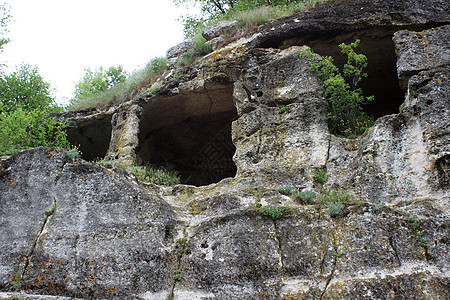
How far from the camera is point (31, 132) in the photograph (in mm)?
10062

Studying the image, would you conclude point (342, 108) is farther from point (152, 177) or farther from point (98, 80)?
point (98, 80)

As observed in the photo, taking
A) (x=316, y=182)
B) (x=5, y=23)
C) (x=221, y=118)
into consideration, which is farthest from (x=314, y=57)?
(x=5, y=23)

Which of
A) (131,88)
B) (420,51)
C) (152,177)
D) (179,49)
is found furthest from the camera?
(179,49)

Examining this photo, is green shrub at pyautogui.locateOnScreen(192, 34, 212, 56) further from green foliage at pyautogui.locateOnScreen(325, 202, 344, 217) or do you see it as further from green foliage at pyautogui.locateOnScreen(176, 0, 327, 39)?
green foliage at pyautogui.locateOnScreen(325, 202, 344, 217)

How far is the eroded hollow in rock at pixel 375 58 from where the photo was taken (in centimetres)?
918

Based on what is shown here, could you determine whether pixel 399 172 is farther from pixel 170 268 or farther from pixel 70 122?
pixel 70 122

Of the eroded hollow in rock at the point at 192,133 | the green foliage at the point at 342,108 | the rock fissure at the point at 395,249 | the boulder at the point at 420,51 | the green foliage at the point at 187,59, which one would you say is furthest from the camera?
the green foliage at the point at 187,59

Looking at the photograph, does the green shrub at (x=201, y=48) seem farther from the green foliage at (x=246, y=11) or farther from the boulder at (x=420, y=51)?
the boulder at (x=420, y=51)

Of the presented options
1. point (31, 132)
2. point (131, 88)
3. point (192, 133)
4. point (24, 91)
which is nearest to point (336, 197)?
point (192, 133)

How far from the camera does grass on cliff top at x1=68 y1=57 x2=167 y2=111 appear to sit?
1066cm

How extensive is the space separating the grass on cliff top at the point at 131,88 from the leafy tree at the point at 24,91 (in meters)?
4.19

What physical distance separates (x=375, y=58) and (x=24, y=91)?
1208cm

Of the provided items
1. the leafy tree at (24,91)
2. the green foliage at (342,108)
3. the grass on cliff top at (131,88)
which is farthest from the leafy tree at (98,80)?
the green foliage at (342,108)

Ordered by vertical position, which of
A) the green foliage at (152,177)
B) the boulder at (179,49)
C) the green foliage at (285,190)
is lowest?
the green foliage at (285,190)
